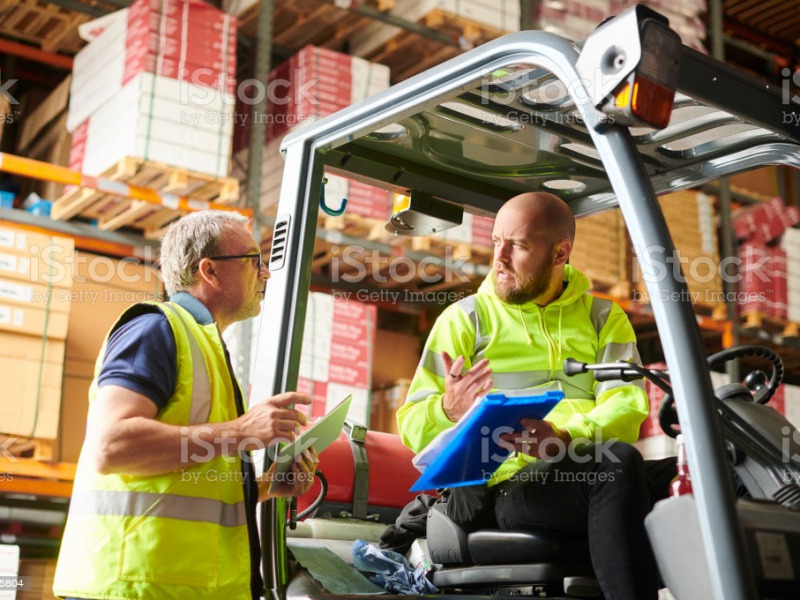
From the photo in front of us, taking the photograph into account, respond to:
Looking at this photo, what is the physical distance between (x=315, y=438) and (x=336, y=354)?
3.62 metres

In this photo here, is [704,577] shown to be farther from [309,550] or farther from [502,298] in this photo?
[309,550]

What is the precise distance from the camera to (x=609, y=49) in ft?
6.59

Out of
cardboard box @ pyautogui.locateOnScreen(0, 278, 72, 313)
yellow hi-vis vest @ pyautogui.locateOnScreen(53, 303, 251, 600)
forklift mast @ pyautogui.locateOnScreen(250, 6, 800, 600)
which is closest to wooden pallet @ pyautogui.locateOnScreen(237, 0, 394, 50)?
cardboard box @ pyautogui.locateOnScreen(0, 278, 72, 313)

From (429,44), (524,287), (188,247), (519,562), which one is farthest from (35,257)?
(519,562)

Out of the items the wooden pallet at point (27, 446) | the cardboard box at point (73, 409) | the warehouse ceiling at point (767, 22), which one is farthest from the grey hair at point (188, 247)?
the warehouse ceiling at point (767, 22)

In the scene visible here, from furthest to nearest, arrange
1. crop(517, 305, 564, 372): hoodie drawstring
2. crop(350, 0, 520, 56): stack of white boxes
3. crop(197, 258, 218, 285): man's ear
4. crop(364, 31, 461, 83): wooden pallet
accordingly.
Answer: crop(364, 31, 461, 83): wooden pallet → crop(350, 0, 520, 56): stack of white boxes → crop(197, 258, 218, 285): man's ear → crop(517, 305, 564, 372): hoodie drawstring

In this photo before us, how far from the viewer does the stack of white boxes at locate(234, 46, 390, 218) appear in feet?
21.5

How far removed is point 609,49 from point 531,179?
121cm

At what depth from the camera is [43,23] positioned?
6832mm

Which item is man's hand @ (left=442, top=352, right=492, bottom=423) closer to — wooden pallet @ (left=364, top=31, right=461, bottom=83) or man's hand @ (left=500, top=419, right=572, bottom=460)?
man's hand @ (left=500, top=419, right=572, bottom=460)

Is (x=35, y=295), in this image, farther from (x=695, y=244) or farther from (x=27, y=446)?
(x=695, y=244)

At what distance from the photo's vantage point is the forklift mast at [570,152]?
5.99ft

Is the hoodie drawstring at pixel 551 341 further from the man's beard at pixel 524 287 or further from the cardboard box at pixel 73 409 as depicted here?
the cardboard box at pixel 73 409

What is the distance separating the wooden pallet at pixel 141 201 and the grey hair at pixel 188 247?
281 centimetres
